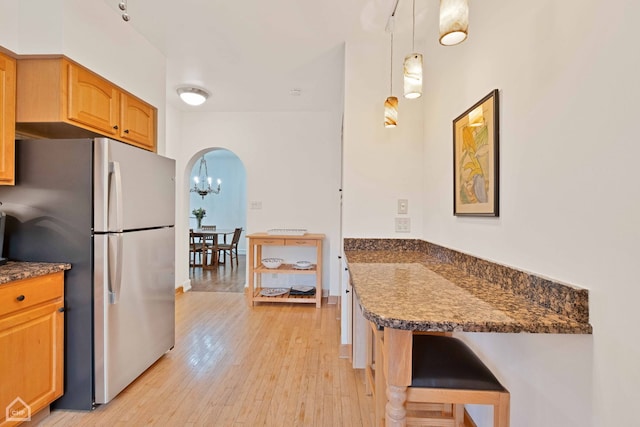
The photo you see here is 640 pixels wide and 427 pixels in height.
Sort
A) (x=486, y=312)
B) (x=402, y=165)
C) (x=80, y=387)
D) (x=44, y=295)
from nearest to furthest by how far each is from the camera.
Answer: (x=486, y=312)
(x=44, y=295)
(x=80, y=387)
(x=402, y=165)

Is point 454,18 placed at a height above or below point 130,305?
above

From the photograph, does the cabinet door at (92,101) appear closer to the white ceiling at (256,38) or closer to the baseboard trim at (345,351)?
the white ceiling at (256,38)

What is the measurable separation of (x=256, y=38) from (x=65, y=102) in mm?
1364

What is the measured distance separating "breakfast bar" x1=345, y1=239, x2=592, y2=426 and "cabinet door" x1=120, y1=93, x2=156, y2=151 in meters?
2.04

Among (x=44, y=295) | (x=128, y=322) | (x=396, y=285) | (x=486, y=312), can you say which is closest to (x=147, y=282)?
(x=128, y=322)

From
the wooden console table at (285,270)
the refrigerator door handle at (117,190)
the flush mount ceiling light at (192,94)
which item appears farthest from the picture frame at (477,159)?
the flush mount ceiling light at (192,94)

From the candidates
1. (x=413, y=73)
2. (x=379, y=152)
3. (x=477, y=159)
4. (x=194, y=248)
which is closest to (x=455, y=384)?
(x=477, y=159)

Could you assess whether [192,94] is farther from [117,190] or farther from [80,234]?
[80,234]

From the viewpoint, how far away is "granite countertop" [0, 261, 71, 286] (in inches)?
57.5

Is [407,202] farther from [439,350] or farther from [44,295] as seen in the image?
[44,295]

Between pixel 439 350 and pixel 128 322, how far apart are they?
6.07 ft

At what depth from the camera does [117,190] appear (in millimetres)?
1788

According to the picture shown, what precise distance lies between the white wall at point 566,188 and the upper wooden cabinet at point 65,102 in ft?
7.42

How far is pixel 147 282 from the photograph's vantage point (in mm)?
2133
